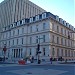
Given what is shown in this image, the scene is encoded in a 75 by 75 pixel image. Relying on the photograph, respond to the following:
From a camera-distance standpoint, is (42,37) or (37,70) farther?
(42,37)

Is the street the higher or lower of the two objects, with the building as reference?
Answer: lower

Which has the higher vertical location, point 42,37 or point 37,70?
point 42,37

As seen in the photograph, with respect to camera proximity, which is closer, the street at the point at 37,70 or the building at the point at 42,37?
the street at the point at 37,70

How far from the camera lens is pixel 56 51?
162 feet

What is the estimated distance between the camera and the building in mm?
47375

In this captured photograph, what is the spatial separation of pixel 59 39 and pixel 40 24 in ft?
28.8

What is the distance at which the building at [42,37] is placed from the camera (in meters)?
47.4

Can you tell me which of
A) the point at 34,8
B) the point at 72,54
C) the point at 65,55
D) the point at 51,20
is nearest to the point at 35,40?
the point at 51,20

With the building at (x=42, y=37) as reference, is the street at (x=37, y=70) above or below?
below

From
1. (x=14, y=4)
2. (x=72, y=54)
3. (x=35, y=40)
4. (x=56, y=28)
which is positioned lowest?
(x=72, y=54)

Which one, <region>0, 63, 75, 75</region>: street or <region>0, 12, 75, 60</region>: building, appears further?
<region>0, 12, 75, 60</region>: building

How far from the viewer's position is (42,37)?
49.1m

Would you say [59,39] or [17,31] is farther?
[17,31]

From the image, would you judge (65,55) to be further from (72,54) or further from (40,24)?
(40,24)
